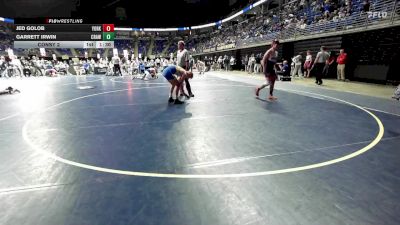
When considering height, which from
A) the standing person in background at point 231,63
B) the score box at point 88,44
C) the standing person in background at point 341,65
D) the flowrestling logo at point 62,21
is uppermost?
the flowrestling logo at point 62,21

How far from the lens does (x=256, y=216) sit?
7.24 feet

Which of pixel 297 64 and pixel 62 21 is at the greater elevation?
pixel 62 21

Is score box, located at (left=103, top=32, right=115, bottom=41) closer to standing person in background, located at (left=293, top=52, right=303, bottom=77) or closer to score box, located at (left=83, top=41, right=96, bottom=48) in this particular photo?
score box, located at (left=83, top=41, right=96, bottom=48)

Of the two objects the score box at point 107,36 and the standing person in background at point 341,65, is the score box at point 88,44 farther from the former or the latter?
the standing person in background at point 341,65

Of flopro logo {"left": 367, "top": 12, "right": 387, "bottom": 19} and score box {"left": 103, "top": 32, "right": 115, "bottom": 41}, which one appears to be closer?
flopro logo {"left": 367, "top": 12, "right": 387, "bottom": 19}

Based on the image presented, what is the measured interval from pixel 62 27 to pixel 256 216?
2052 cm

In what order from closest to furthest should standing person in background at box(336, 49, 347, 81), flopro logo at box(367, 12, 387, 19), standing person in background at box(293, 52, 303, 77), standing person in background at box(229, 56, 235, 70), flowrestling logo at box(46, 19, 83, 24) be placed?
flopro logo at box(367, 12, 387, 19) → standing person in background at box(336, 49, 347, 81) → flowrestling logo at box(46, 19, 83, 24) → standing person in background at box(293, 52, 303, 77) → standing person in background at box(229, 56, 235, 70)

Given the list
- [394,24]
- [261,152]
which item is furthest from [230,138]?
[394,24]

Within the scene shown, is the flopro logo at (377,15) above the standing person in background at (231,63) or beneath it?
above

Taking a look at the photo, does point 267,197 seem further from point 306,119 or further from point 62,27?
point 62,27

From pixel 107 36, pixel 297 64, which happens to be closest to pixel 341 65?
pixel 297 64
